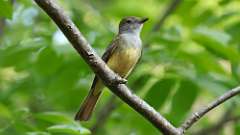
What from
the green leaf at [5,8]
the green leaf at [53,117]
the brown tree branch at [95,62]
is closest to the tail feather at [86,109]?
the green leaf at [53,117]

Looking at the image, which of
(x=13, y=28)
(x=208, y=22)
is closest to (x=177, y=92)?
(x=208, y=22)

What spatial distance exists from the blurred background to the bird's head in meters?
0.12

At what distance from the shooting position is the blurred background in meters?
4.23

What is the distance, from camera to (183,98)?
434 cm

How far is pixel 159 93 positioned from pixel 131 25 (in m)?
0.87

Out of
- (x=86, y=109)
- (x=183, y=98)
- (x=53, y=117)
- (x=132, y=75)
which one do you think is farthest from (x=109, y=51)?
(x=53, y=117)

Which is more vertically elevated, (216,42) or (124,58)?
(124,58)

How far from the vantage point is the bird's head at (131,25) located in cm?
497

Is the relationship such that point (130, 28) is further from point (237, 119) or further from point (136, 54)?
point (237, 119)

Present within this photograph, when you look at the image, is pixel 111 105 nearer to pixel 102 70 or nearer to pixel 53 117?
pixel 53 117

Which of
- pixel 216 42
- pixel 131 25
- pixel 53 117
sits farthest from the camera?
pixel 131 25

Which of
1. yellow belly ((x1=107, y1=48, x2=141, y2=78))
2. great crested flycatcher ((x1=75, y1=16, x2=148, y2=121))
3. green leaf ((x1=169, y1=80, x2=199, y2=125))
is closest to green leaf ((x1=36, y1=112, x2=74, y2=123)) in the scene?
great crested flycatcher ((x1=75, y1=16, x2=148, y2=121))

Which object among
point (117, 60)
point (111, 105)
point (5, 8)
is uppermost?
point (5, 8)

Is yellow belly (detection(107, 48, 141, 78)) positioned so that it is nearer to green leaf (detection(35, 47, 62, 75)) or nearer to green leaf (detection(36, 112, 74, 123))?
green leaf (detection(35, 47, 62, 75))
